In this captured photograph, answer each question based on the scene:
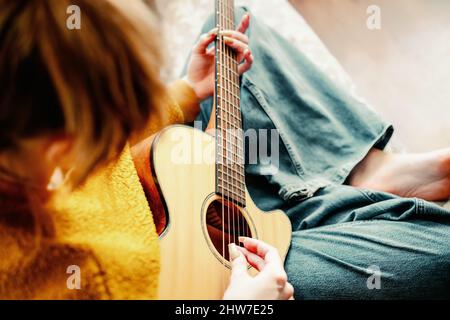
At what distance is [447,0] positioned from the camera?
1.45 metres

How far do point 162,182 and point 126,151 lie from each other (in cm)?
7

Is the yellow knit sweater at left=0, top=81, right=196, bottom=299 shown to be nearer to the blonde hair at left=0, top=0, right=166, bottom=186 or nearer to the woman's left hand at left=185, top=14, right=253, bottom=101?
the blonde hair at left=0, top=0, right=166, bottom=186

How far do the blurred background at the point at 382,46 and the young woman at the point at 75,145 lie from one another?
2.14 ft

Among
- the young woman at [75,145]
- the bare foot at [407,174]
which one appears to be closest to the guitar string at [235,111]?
the young woman at [75,145]

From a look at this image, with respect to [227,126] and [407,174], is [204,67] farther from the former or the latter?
[407,174]

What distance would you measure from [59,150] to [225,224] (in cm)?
33

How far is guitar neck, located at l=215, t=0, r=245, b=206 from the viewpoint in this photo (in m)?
0.74

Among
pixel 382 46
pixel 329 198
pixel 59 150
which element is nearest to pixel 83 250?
pixel 59 150

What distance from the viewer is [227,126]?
0.78m

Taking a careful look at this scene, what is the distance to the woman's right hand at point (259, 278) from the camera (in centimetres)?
58

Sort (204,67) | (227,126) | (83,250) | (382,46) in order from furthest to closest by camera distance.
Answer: (382,46) < (204,67) < (227,126) < (83,250)

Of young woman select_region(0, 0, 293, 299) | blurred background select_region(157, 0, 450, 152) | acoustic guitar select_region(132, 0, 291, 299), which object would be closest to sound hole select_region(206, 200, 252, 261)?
acoustic guitar select_region(132, 0, 291, 299)
